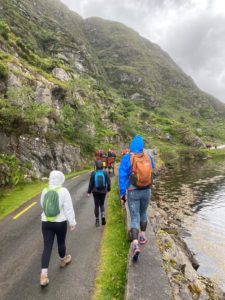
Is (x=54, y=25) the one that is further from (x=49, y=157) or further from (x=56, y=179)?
(x=56, y=179)

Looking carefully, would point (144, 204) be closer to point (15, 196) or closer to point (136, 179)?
point (136, 179)

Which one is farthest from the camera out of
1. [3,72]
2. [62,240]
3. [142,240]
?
[3,72]

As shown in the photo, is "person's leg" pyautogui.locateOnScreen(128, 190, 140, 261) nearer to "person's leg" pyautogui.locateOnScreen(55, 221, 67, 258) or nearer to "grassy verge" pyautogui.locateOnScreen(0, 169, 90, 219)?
"person's leg" pyautogui.locateOnScreen(55, 221, 67, 258)

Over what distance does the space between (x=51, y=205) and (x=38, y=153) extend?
21001 millimetres

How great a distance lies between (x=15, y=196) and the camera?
56.8 feet

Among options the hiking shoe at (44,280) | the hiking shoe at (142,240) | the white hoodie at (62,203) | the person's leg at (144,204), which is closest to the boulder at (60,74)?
the hiking shoe at (142,240)

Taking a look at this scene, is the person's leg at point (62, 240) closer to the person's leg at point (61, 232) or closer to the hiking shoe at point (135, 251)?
the person's leg at point (61, 232)

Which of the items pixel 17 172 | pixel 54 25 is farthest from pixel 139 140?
pixel 54 25

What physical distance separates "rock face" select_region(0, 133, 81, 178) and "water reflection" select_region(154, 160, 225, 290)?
1133 centimetres

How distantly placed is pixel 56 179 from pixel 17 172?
16.5 metres

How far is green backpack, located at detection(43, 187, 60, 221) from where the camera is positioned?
6.42 meters

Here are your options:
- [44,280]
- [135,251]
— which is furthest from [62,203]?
[135,251]

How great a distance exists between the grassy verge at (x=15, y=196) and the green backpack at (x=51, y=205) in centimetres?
726

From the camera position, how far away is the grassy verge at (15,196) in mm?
14211
